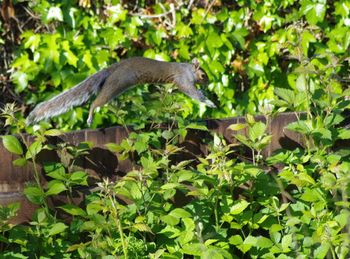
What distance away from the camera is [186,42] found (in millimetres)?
5434

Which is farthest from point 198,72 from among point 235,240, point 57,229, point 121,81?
point 57,229

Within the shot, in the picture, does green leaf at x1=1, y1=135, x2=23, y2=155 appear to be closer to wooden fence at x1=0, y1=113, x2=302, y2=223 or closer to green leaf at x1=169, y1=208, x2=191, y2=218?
wooden fence at x1=0, y1=113, x2=302, y2=223

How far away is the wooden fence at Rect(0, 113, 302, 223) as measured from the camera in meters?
3.76

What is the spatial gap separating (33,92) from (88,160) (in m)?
1.82

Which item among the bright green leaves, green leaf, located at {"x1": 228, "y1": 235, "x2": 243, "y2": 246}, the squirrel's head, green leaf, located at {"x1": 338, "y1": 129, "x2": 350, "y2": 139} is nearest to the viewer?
green leaf, located at {"x1": 228, "y1": 235, "x2": 243, "y2": 246}

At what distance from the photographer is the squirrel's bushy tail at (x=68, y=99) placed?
4.45 metres

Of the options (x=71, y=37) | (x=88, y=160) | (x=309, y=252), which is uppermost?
(x=71, y=37)

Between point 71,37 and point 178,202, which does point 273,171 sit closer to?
point 178,202

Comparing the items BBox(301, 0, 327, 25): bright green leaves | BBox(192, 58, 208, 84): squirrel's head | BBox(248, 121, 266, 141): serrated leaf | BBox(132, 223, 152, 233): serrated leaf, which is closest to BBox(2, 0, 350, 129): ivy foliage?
BBox(301, 0, 327, 25): bright green leaves

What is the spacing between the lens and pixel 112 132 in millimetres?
3924

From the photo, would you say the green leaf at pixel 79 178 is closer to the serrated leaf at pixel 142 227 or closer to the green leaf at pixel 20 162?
the green leaf at pixel 20 162

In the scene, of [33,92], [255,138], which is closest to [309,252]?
[255,138]

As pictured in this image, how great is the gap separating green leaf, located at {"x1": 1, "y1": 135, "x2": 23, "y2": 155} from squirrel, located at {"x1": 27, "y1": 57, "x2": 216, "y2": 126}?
767 mm

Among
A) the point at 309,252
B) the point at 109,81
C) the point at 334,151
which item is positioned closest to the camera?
the point at 309,252
